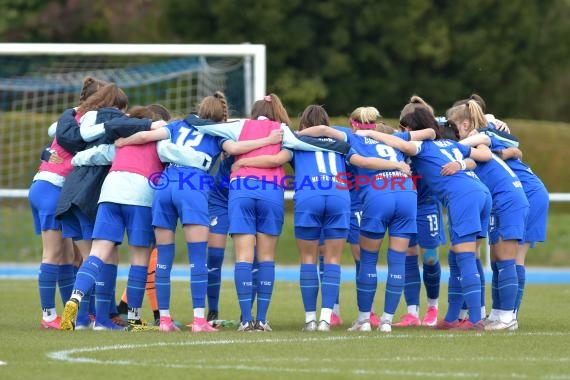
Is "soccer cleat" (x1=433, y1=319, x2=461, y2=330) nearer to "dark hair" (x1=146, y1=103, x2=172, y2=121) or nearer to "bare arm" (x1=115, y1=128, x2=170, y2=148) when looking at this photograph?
"bare arm" (x1=115, y1=128, x2=170, y2=148)

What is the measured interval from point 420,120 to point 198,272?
A: 7.53 feet

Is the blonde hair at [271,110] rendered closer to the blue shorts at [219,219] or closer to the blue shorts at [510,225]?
the blue shorts at [219,219]

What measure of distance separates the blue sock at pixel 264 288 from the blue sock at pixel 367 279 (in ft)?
2.57

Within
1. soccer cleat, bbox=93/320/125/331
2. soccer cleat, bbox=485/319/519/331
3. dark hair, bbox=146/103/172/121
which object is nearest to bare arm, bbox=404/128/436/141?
soccer cleat, bbox=485/319/519/331

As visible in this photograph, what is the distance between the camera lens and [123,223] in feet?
33.2

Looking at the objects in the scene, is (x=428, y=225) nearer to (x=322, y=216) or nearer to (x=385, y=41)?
(x=322, y=216)

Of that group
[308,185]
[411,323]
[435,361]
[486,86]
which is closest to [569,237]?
[486,86]

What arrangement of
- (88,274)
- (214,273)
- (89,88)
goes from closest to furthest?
(88,274) → (89,88) → (214,273)

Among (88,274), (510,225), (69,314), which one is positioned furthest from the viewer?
(510,225)

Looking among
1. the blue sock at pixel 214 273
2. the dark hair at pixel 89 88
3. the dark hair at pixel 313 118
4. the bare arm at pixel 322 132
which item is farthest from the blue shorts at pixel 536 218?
the dark hair at pixel 89 88

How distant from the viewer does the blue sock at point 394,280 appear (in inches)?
397

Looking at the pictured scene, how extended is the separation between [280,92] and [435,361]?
782 inches

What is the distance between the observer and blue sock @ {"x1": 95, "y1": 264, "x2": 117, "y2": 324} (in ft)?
33.3

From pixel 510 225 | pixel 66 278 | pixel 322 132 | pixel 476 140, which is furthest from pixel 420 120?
pixel 66 278
